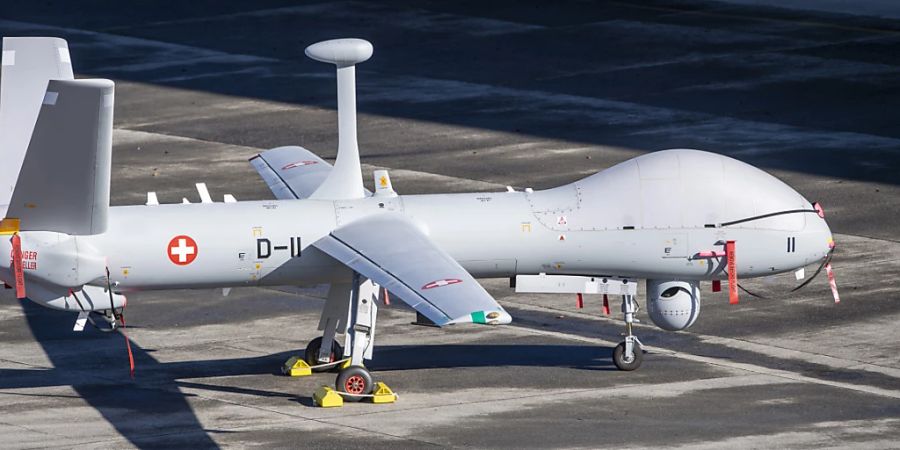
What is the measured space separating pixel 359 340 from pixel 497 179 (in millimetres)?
13280

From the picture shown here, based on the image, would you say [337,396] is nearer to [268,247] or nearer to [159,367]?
[268,247]

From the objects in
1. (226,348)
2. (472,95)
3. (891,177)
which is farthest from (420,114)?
(226,348)

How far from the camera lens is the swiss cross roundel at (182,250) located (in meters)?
22.0

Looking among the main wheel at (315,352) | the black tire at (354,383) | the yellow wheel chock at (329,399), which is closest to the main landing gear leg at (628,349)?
the black tire at (354,383)

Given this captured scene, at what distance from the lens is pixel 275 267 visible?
2241 cm

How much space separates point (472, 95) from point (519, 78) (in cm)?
196

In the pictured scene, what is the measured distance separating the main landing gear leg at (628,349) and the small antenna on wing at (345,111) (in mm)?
3918

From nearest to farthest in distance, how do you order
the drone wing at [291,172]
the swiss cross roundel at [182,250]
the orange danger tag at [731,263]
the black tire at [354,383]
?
the swiss cross roundel at [182,250] < the black tire at [354,383] < the orange danger tag at [731,263] < the drone wing at [291,172]

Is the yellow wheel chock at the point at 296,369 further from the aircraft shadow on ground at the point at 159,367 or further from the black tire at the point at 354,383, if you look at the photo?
the black tire at the point at 354,383

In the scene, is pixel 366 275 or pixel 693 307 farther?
pixel 693 307

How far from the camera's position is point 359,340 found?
2214 cm

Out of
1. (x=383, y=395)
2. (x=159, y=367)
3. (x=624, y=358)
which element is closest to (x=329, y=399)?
(x=383, y=395)

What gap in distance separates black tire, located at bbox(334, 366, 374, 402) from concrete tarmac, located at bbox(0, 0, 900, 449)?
20cm

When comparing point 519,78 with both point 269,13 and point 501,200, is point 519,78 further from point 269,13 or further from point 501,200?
point 501,200
